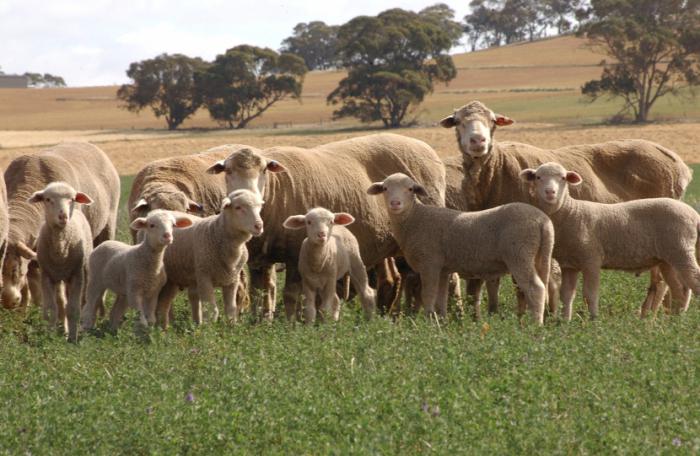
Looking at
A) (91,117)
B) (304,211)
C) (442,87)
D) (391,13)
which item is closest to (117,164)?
(391,13)

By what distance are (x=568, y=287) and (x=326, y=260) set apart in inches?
90.7

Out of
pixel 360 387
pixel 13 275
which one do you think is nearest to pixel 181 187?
pixel 13 275

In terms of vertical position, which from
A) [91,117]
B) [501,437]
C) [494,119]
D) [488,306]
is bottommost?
[91,117]

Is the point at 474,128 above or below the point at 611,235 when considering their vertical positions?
above

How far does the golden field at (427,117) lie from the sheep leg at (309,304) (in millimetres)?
38599

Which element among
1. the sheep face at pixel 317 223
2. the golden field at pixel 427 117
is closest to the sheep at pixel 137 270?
the sheep face at pixel 317 223

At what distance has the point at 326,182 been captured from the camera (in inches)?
469

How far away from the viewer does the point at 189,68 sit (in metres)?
86.1

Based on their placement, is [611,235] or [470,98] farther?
[470,98]

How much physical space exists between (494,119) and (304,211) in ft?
7.07

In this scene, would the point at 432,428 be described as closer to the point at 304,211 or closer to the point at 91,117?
the point at 304,211

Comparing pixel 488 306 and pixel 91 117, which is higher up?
pixel 488 306

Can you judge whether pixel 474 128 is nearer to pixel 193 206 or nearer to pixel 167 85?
pixel 193 206

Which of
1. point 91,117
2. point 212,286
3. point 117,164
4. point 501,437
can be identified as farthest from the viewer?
point 91,117
